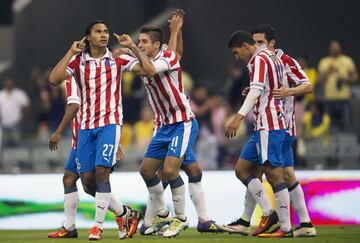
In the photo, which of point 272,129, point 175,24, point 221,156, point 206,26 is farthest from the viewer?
point 206,26

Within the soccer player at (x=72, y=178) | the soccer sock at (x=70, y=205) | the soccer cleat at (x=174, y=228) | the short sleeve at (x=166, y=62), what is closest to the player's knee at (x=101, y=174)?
the soccer player at (x=72, y=178)

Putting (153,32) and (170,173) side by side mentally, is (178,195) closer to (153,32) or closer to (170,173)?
(170,173)

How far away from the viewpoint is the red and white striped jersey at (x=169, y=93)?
597 inches

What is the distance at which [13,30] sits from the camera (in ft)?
98.9

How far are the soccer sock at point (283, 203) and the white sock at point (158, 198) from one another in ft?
4.71

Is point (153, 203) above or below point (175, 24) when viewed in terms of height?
below

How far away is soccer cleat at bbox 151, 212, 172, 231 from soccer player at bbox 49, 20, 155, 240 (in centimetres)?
124

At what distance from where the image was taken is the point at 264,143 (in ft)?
48.6

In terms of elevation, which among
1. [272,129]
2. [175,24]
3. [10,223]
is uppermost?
[175,24]

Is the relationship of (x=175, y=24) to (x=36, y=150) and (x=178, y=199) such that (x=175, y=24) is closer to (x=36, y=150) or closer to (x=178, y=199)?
(x=178, y=199)

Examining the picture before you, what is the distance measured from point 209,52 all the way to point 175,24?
12008 millimetres

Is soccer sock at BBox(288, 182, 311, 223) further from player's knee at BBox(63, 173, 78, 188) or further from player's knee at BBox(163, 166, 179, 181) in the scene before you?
player's knee at BBox(63, 173, 78, 188)

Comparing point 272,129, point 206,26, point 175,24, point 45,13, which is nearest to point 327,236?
point 272,129

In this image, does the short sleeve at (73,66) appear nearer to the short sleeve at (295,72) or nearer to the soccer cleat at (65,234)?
the soccer cleat at (65,234)
